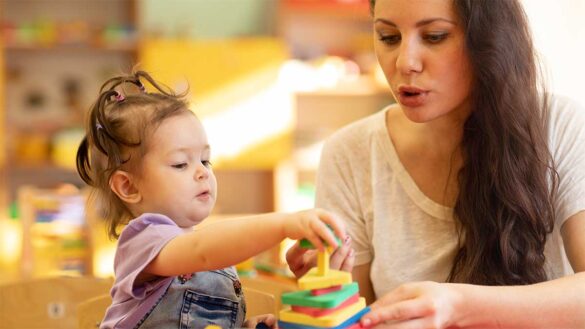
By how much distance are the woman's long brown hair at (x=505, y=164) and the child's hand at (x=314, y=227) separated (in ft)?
1.68

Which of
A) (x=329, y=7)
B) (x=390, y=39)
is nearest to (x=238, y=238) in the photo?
(x=390, y=39)

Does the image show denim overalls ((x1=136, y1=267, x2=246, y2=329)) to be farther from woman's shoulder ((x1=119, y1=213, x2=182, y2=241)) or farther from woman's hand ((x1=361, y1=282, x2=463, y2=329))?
woman's hand ((x1=361, y1=282, x2=463, y2=329))

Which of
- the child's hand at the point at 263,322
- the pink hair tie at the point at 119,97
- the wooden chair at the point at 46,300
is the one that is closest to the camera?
the child's hand at the point at 263,322

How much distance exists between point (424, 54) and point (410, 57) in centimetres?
3

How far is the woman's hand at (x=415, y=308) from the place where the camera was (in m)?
0.95

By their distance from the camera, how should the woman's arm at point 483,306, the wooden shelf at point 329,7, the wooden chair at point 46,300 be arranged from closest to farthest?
the woman's arm at point 483,306, the wooden chair at point 46,300, the wooden shelf at point 329,7

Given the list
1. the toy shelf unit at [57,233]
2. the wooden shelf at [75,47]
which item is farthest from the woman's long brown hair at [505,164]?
the wooden shelf at [75,47]

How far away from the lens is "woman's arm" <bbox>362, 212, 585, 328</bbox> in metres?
0.97

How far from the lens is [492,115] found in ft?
4.34

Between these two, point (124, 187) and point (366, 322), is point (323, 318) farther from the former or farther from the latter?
point (124, 187)

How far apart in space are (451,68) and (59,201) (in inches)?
110

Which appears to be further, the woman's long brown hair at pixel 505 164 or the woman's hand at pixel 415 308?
the woman's long brown hair at pixel 505 164

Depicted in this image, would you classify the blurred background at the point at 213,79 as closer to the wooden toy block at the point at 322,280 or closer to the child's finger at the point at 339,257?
the child's finger at the point at 339,257

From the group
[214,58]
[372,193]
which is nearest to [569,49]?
[372,193]
